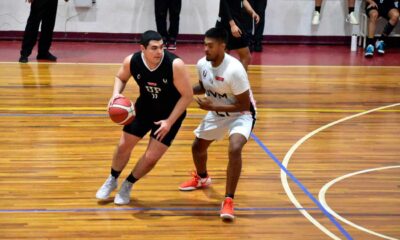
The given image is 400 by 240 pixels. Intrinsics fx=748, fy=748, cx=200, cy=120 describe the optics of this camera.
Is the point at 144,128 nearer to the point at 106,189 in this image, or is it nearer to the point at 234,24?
the point at 106,189

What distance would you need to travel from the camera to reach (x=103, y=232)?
20.6 ft

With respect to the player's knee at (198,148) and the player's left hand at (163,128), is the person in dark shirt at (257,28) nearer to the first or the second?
the player's knee at (198,148)

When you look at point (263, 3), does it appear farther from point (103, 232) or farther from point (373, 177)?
point (103, 232)

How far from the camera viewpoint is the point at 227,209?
6613 mm

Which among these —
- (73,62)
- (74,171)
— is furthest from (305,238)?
(73,62)

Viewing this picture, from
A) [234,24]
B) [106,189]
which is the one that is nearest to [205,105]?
[106,189]

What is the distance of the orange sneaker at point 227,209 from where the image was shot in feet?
21.6

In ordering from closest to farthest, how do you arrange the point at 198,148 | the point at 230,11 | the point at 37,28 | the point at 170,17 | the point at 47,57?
the point at 198,148, the point at 230,11, the point at 37,28, the point at 47,57, the point at 170,17

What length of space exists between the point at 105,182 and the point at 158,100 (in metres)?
1.04

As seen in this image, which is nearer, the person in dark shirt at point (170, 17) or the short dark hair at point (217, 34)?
the short dark hair at point (217, 34)

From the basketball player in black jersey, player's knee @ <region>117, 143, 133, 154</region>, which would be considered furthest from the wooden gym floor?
player's knee @ <region>117, 143, 133, 154</region>

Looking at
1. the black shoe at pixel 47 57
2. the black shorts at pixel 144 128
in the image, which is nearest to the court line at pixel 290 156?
the black shorts at pixel 144 128

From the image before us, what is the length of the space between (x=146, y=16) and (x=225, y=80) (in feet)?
32.2

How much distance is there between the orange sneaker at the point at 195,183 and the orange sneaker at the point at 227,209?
2.61 feet
